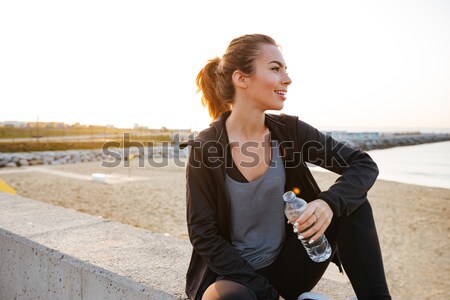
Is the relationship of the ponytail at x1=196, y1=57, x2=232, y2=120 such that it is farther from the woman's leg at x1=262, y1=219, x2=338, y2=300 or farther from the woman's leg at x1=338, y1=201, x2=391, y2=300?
the woman's leg at x1=338, y1=201, x2=391, y2=300

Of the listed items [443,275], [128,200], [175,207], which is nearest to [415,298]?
[443,275]

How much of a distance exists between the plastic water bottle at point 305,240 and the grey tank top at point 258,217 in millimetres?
139

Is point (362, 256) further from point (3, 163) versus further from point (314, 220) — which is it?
point (3, 163)

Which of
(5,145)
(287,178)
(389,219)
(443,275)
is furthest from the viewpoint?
(5,145)

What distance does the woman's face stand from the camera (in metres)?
1.92

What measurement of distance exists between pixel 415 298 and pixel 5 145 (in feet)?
90.6

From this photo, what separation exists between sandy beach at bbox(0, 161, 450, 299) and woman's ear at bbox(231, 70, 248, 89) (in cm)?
385

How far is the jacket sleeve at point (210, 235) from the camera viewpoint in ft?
5.26

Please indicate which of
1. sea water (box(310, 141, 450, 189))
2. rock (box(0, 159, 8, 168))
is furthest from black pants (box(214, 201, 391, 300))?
rock (box(0, 159, 8, 168))

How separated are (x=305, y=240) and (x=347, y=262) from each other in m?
0.22

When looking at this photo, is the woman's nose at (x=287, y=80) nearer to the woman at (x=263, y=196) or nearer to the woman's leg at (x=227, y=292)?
the woman at (x=263, y=196)

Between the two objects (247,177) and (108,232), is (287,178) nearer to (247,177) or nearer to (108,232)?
(247,177)

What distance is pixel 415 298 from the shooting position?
4449 millimetres

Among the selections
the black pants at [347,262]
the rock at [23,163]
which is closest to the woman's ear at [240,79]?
the black pants at [347,262]
